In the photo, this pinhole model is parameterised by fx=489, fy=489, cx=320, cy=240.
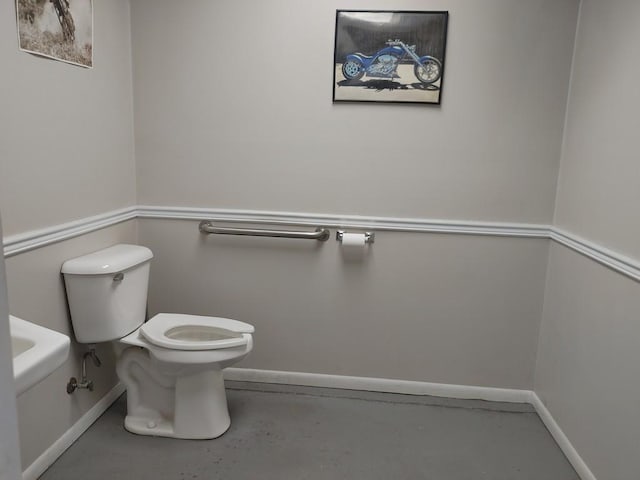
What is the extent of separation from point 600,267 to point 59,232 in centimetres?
201

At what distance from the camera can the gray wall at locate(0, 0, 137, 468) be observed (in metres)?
1.59

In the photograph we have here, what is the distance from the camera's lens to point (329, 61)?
87.4 inches

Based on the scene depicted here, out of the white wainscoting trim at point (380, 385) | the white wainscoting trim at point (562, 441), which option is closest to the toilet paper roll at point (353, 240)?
the white wainscoting trim at point (380, 385)

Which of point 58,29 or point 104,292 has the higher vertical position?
point 58,29

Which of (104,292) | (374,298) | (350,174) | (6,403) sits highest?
(350,174)

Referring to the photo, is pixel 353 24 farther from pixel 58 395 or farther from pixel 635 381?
pixel 58 395

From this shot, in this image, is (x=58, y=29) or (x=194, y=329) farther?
(x=194, y=329)

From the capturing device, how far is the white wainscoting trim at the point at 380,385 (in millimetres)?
2422

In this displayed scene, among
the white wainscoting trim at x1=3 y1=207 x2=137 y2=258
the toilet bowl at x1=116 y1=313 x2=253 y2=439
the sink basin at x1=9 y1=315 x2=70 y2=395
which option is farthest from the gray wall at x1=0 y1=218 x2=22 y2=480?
the toilet bowl at x1=116 y1=313 x2=253 y2=439

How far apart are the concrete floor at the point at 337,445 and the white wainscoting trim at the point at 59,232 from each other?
840 millimetres

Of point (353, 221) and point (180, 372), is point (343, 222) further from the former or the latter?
point (180, 372)

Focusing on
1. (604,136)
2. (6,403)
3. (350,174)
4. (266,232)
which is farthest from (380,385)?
(6,403)

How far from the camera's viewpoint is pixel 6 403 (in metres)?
0.62

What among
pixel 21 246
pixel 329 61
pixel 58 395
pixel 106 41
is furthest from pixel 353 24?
pixel 58 395
